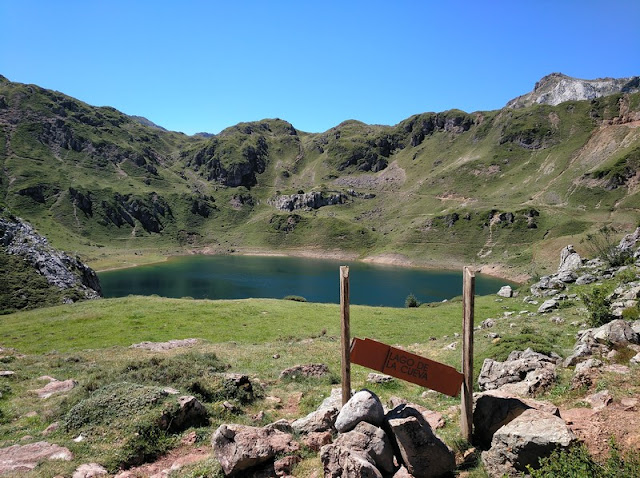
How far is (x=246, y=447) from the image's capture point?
8320mm

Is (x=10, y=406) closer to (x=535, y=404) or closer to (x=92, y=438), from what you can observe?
(x=92, y=438)

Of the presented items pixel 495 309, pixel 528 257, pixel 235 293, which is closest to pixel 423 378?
pixel 495 309

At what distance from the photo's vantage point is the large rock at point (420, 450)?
300 inches

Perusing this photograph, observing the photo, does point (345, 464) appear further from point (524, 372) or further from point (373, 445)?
point (524, 372)

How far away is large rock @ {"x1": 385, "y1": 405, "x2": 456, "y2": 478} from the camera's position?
7621 millimetres

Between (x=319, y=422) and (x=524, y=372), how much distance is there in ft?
28.7

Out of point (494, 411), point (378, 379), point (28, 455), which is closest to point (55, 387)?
point (28, 455)

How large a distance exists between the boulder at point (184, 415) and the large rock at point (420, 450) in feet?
23.1

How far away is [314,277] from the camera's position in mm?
122375

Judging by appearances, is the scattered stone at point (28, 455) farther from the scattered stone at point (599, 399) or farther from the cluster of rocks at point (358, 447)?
the scattered stone at point (599, 399)

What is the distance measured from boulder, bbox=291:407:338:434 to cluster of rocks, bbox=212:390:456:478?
16.3 inches

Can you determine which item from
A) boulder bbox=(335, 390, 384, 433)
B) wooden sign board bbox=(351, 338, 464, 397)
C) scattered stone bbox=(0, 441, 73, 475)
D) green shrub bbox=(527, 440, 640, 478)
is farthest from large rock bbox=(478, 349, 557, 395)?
scattered stone bbox=(0, 441, 73, 475)

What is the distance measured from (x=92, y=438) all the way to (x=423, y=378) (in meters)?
9.72

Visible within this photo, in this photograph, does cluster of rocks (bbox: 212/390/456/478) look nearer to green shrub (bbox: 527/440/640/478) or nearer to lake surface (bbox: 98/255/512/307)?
green shrub (bbox: 527/440/640/478)
